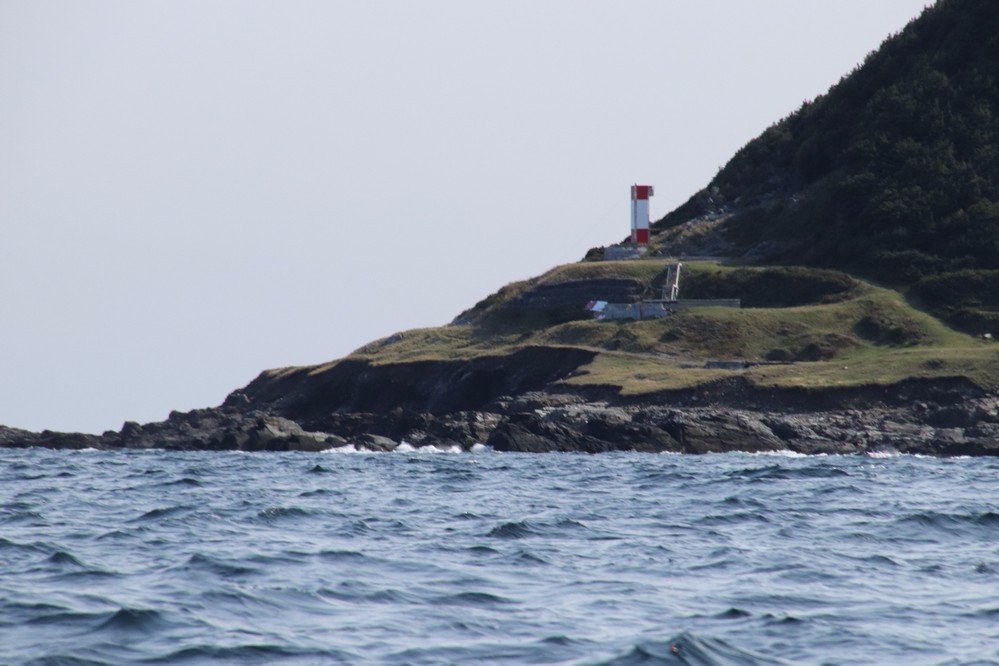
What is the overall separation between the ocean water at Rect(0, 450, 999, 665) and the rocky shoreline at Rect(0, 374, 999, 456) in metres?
33.4

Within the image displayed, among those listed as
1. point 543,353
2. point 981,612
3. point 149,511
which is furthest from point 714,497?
point 543,353

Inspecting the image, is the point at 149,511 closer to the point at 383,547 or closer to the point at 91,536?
the point at 91,536

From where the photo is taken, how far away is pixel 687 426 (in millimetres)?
68938

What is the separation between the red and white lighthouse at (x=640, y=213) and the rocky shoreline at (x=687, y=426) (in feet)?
133

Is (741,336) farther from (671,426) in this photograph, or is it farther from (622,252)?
(622,252)

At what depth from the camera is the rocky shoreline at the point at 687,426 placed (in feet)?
224

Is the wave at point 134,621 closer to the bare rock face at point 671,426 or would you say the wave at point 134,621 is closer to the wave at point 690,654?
the wave at point 690,654

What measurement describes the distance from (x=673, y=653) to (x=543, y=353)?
8274cm

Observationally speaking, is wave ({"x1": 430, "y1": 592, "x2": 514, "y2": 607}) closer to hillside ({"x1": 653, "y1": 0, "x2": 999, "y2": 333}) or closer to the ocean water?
the ocean water

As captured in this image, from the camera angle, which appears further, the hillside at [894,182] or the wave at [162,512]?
the hillside at [894,182]

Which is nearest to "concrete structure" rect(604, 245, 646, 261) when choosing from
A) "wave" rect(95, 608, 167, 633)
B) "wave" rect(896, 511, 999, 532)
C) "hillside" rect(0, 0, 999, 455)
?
"hillside" rect(0, 0, 999, 455)

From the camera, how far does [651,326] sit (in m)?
98.2

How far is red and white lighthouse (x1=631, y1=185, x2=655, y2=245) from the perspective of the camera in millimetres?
122375

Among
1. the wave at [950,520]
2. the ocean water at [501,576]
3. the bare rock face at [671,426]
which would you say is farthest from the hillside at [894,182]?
the ocean water at [501,576]
